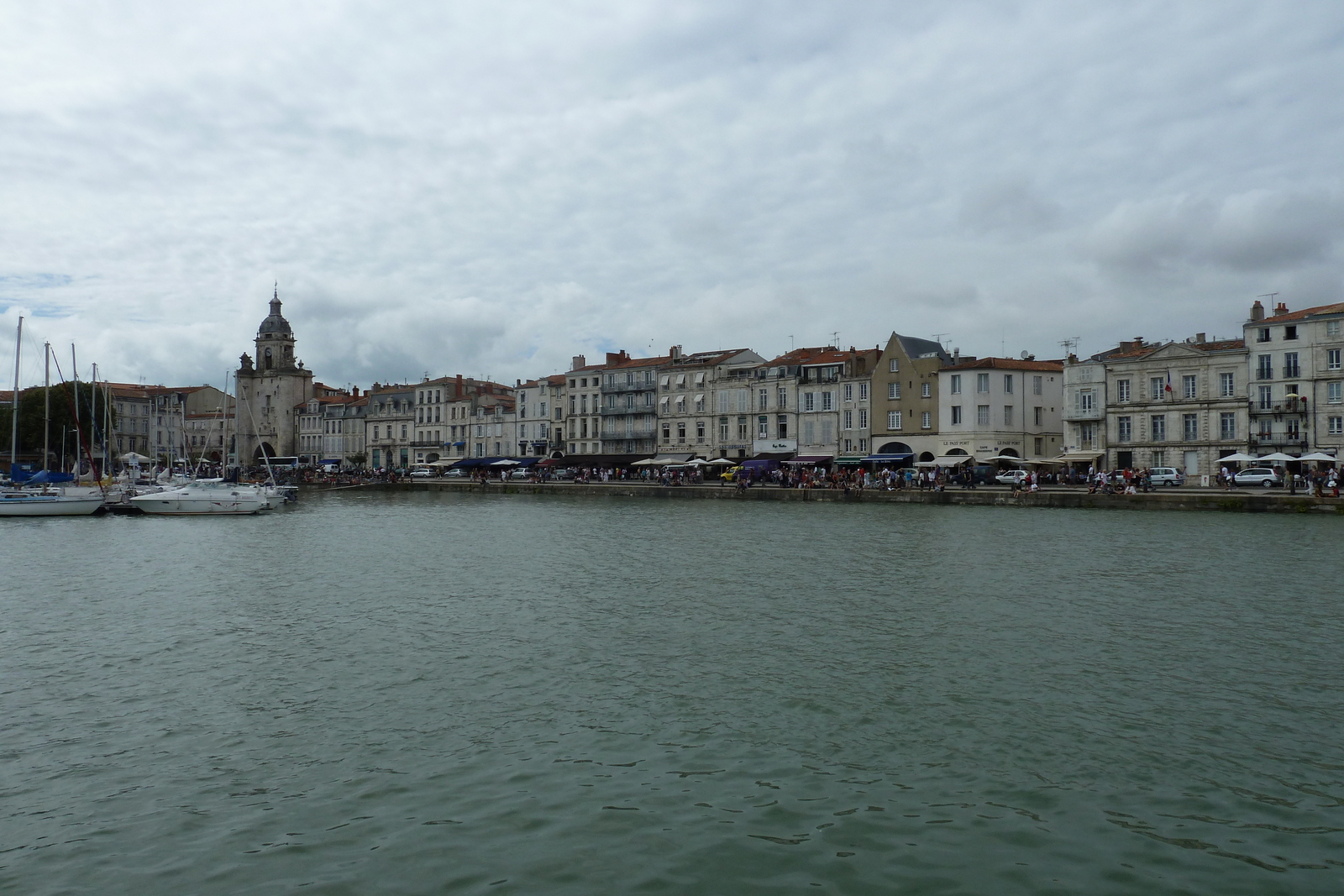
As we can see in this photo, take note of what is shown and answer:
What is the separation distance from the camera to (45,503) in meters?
46.2

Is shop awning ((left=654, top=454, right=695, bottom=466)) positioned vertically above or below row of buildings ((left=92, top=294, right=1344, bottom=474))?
below

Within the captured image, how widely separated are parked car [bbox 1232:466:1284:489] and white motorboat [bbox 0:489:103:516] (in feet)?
187

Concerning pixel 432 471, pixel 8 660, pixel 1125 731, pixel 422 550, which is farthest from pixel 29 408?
pixel 1125 731

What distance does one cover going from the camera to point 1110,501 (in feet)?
144

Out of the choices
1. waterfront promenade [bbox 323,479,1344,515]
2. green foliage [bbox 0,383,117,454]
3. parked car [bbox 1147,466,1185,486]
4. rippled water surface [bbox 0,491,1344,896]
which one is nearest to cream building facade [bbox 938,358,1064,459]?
waterfront promenade [bbox 323,479,1344,515]

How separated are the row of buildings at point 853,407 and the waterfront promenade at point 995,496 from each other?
7710mm

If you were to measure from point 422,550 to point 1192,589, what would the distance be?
2147 centimetres

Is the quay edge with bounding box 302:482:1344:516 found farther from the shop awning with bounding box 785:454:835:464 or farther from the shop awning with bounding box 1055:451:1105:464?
the shop awning with bounding box 785:454:835:464

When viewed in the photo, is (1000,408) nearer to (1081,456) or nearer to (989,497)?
(1081,456)

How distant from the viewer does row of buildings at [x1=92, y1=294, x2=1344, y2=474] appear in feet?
170

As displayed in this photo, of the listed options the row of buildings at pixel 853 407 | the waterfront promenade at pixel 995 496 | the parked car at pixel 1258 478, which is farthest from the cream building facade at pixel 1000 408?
the parked car at pixel 1258 478

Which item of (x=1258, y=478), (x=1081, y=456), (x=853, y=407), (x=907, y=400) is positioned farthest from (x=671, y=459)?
(x=1258, y=478)

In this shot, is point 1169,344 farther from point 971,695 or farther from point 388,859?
point 388,859

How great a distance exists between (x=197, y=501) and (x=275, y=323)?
2937 inches
